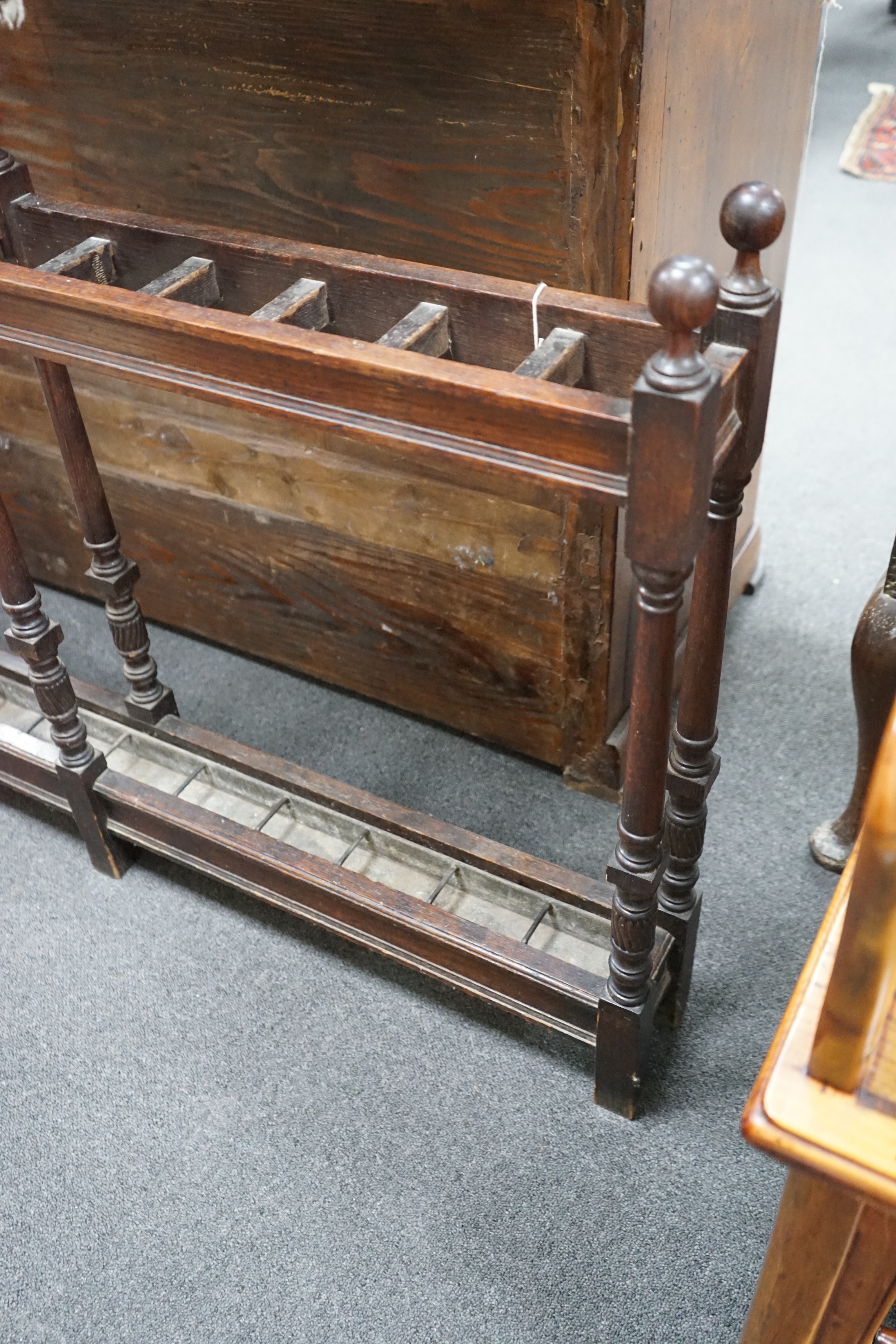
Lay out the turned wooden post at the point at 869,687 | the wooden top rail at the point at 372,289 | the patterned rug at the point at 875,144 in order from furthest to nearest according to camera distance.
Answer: the patterned rug at the point at 875,144
the turned wooden post at the point at 869,687
the wooden top rail at the point at 372,289

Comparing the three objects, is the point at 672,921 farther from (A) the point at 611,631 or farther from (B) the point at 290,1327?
(B) the point at 290,1327

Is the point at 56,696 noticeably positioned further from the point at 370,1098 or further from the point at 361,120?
Answer: the point at 361,120

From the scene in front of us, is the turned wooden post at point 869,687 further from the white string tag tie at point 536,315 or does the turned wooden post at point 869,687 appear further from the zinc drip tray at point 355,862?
the white string tag tie at point 536,315

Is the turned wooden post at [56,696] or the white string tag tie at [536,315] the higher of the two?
the white string tag tie at [536,315]

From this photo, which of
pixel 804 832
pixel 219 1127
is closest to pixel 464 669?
pixel 804 832

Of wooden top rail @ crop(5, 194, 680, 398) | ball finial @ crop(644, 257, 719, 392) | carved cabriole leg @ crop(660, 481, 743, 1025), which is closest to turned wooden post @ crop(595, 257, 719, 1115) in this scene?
ball finial @ crop(644, 257, 719, 392)

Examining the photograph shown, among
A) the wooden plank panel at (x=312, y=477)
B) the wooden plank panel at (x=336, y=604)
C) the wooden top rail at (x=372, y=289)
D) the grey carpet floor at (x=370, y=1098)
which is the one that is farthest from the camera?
the wooden plank panel at (x=336, y=604)

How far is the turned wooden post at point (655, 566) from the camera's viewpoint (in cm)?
87

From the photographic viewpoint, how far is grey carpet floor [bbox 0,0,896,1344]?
1.33 m

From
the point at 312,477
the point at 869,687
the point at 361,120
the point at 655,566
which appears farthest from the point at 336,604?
the point at 655,566

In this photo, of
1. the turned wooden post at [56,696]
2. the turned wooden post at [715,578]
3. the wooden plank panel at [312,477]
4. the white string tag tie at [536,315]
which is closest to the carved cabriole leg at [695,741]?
the turned wooden post at [715,578]

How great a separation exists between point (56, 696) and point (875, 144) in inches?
155

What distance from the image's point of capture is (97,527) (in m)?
1.72

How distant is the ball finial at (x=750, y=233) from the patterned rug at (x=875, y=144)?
347cm
